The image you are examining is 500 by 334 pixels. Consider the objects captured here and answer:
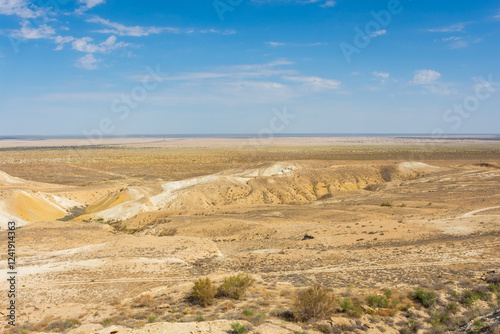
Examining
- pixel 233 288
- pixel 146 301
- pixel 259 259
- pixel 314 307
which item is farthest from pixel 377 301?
pixel 259 259

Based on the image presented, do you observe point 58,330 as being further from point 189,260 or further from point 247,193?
point 247,193

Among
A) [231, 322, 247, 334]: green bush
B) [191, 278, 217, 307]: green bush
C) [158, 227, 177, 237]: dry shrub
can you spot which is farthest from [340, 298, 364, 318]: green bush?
[158, 227, 177, 237]: dry shrub

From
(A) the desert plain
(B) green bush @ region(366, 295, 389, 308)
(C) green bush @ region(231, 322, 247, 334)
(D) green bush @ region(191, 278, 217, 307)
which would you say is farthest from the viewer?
(D) green bush @ region(191, 278, 217, 307)

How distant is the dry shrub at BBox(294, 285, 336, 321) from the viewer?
9664mm

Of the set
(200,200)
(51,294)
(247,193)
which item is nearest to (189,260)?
(51,294)

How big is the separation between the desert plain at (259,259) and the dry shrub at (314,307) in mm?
42

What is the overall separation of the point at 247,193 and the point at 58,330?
3073cm

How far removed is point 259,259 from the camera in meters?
17.6

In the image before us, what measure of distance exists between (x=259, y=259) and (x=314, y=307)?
26.4ft

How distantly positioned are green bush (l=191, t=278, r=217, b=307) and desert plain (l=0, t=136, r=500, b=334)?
0.13 metres

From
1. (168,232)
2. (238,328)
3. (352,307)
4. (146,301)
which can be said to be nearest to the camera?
(238,328)

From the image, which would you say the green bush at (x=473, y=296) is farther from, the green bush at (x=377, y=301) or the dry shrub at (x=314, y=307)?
the dry shrub at (x=314, y=307)

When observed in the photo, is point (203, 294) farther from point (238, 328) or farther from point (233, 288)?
point (238, 328)

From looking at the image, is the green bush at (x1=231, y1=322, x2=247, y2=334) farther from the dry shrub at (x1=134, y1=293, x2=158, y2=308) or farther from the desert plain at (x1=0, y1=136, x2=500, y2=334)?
the dry shrub at (x1=134, y1=293, x2=158, y2=308)
